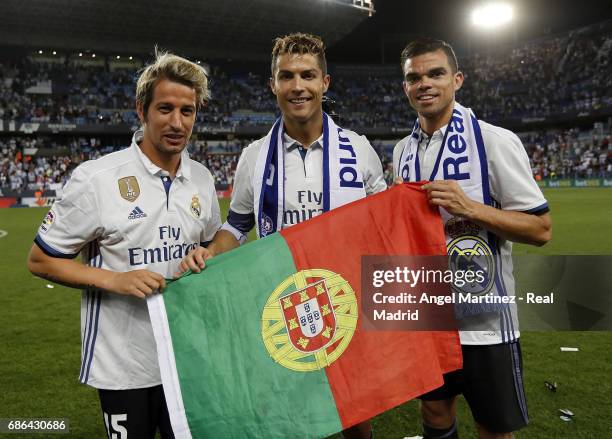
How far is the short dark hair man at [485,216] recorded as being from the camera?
7.91ft

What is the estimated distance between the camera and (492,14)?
1687 inches

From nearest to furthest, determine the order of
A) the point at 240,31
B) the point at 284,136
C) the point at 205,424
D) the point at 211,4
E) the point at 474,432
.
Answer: the point at 205,424 → the point at 284,136 → the point at 474,432 → the point at 211,4 → the point at 240,31

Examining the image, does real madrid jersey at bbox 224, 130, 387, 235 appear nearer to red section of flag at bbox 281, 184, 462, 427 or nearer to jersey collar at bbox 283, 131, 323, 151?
jersey collar at bbox 283, 131, 323, 151

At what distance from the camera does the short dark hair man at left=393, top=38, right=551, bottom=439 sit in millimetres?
2412

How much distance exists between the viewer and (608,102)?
130ft

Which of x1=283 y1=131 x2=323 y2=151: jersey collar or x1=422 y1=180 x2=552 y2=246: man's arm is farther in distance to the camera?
x1=283 y1=131 x2=323 y2=151: jersey collar

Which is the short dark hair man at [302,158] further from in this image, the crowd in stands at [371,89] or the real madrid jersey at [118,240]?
the crowd in stands at [371,89]

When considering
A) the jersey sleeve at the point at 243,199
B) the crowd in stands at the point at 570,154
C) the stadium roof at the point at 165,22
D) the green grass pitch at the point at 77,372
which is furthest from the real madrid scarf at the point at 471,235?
the stadium roof at the point at 165,22

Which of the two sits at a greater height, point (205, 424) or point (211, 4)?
point (211, 4)

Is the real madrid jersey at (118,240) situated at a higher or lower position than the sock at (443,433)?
higher

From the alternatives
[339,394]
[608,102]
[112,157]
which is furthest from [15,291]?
[608,102]

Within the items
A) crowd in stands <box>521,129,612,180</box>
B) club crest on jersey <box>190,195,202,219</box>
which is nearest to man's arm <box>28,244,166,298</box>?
club crest on jersey <box>190,195,202,219</box>

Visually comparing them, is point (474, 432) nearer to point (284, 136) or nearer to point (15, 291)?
point (284, 136)

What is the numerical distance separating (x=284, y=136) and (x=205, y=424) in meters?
1.61
